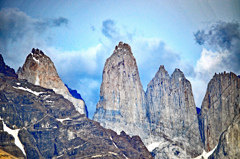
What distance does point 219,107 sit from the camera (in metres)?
194

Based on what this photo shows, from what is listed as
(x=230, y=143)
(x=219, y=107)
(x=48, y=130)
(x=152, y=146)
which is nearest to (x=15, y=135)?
(x=48, y=130)

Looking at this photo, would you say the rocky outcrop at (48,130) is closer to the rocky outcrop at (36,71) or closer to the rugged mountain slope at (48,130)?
the rugged mountain slope at (48,130)

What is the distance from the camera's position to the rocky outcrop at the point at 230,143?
169 m

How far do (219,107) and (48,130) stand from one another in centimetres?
7241

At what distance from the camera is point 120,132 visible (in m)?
189

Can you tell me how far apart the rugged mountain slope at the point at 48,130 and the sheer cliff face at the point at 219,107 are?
2957 cm

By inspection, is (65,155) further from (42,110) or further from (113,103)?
(113,103)

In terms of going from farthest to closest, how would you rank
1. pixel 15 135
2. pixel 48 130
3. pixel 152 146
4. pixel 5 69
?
pixel 152 146
pixel 5 69
pixel 48 130
pixel 15 135

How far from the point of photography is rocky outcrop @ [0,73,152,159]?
157 metres

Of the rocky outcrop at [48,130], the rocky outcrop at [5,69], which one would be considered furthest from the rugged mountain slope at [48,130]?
the rocky outcrop at [5,69]

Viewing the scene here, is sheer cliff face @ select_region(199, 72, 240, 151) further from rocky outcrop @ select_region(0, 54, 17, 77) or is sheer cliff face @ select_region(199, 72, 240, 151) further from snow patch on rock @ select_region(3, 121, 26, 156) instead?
rocky outcrop @ select_region(0, 54, 17, 77)

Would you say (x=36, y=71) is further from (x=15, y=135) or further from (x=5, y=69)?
(x=15, y=135)

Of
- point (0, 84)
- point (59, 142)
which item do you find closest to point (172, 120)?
point (59, 142)

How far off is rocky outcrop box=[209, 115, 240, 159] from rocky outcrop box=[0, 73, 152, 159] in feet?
87.3
